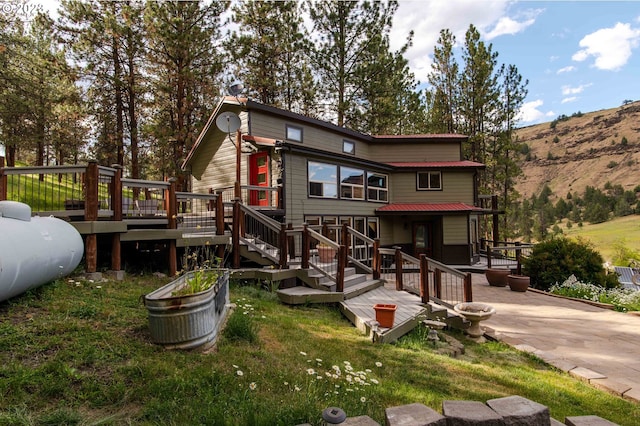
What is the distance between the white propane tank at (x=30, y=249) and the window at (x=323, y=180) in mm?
9224

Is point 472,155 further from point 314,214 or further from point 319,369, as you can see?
point 319,369

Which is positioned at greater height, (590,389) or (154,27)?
(154,27)

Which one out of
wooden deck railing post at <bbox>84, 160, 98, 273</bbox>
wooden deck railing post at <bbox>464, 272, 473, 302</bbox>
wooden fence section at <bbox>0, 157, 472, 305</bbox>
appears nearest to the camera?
wooden deck railing post at <bbox>84, 160, 98, 273</bbox>

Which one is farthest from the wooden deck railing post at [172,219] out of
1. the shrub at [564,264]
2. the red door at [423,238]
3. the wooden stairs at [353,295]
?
the red door at [423,238]

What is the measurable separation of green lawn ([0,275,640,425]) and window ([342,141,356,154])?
12.9m

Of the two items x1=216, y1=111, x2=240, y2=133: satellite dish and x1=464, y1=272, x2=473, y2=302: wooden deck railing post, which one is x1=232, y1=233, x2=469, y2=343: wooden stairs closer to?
x1=464, y1=272, x2=473, y2=302: wooden deck railing post

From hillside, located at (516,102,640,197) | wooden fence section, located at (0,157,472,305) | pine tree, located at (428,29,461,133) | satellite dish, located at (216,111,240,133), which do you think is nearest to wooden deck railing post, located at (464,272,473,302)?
wooden fence section, located at (0,157,472,305)

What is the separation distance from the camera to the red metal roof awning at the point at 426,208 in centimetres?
1694

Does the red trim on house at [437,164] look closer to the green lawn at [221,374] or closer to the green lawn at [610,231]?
the green lawn at [221,374]

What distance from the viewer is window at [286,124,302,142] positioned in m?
14.5

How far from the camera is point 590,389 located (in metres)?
4.34

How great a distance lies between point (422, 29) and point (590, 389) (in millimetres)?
23352

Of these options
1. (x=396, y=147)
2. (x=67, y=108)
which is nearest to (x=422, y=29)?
(x=396, y=147)

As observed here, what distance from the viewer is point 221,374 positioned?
125 inches
